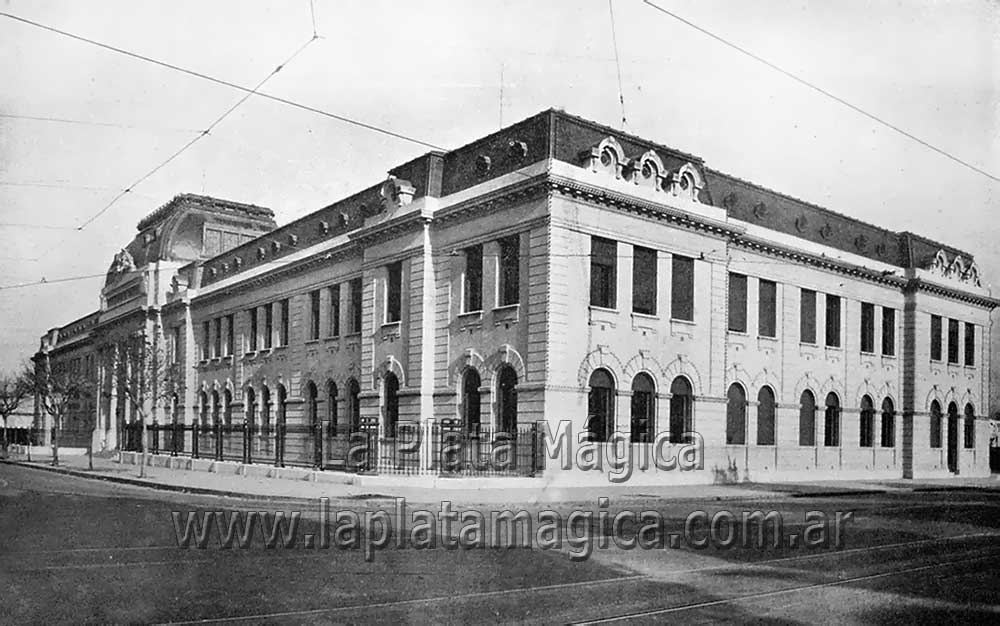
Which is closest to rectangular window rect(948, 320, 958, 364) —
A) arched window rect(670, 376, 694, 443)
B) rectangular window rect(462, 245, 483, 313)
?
arched window rect(670, 376, 694, 443)

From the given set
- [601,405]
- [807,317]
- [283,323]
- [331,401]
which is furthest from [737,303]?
[283,323]

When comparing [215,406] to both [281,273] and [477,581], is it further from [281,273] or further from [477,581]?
[477,581]

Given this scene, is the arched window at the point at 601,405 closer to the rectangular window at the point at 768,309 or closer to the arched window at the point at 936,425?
the rectangular window at the point at 768,309

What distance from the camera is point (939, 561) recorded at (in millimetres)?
11750

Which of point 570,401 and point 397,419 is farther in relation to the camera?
point 397,419

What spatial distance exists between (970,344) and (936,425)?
14.3ft

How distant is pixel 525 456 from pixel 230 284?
24409mm

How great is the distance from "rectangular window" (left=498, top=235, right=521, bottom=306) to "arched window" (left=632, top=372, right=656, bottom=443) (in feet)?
14.2

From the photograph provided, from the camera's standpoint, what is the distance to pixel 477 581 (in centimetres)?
945

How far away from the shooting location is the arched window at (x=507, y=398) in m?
25.6

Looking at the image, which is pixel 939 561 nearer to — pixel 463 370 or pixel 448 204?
pixel 463 370

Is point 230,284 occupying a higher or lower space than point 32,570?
higher

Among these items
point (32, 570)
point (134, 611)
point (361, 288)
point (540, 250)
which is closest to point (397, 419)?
point (361, 288)

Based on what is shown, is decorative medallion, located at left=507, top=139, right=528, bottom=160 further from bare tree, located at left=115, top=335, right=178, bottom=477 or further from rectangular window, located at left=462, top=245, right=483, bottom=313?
bare tree, located at left=115, top=335, right=178, bottom=477
